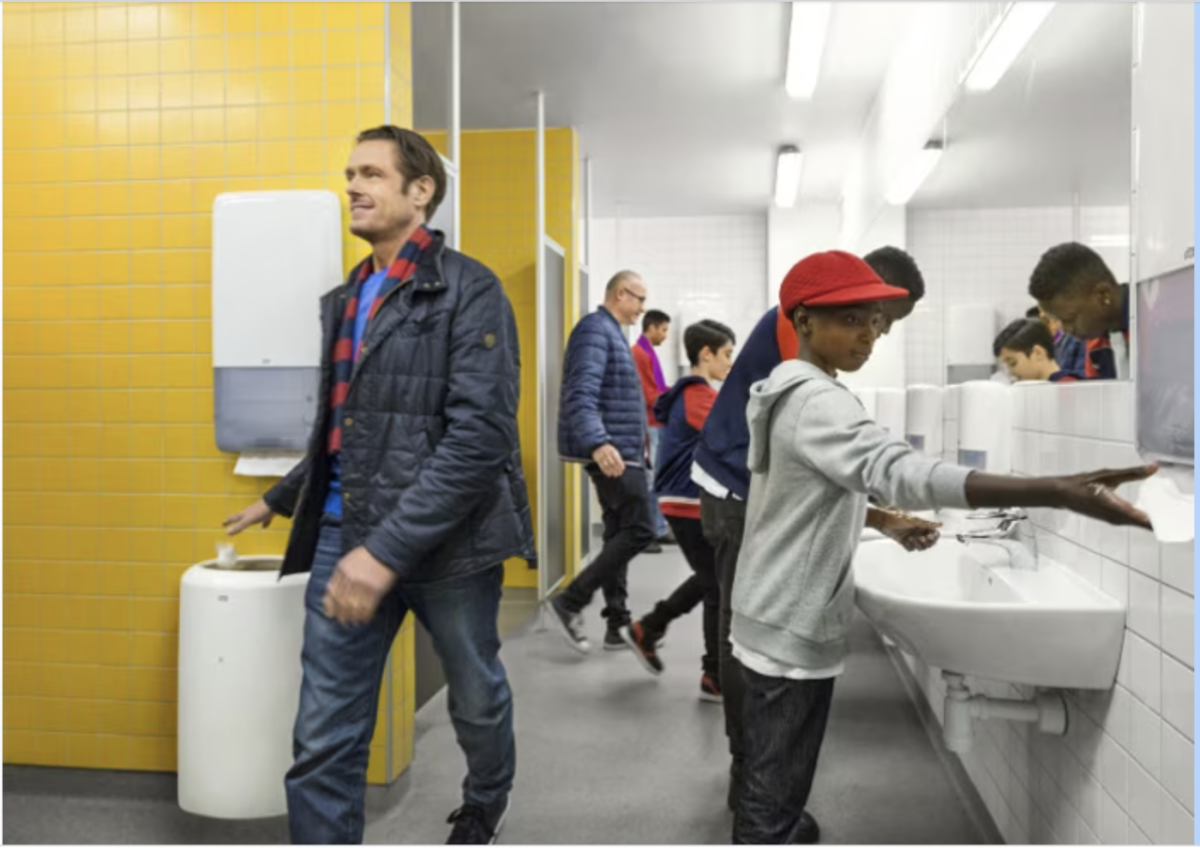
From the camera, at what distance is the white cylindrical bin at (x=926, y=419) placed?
11.4 feet

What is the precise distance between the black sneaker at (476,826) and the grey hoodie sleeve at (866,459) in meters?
1.23

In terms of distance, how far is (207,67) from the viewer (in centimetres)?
279

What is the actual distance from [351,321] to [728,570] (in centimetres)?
116

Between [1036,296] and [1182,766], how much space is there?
119 cm

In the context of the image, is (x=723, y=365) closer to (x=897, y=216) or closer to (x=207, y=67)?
(x=897, y=216)

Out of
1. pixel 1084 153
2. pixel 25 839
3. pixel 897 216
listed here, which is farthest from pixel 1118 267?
pixel 25 839

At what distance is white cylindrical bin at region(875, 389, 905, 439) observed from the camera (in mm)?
4293

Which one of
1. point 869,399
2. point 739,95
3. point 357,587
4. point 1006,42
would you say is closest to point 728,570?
point 357,587

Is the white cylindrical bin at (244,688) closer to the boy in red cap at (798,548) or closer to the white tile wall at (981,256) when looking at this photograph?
the boy in red cap at (798,548)

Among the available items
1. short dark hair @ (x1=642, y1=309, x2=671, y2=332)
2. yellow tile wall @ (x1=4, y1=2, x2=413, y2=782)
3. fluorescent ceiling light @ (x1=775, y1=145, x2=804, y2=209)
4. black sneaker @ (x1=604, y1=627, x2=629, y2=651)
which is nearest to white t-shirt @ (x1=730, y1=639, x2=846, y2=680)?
yellow tile wall @ (x1=4, y1=2, x2=413, y2=782)

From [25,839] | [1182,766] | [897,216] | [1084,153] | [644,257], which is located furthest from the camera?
[644,257]

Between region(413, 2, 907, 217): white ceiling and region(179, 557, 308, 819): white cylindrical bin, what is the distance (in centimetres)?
290

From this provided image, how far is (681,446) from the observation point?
3.70 meters

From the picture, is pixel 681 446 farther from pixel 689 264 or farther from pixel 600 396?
pixel 689 264
